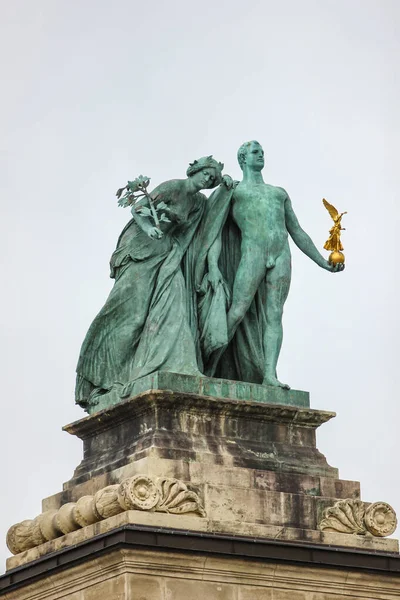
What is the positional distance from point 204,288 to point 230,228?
1291 mm

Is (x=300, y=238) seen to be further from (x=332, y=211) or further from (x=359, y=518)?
(x=359, y=518)

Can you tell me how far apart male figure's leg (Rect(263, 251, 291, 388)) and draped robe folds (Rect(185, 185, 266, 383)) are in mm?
129

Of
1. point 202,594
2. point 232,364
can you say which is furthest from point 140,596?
point 232,364

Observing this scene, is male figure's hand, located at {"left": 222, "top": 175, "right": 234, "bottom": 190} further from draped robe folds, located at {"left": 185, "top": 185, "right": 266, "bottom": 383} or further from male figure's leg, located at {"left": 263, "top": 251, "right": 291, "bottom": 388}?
male figure's leg, located at {"left": 263, "top": 251, "right": 291, "bottom": 388}

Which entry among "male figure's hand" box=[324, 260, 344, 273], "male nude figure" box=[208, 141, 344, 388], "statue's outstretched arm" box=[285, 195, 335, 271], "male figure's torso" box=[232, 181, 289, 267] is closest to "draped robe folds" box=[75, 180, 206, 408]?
"male nude figure" box=[208, 141, 344, 388]

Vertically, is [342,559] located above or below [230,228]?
below

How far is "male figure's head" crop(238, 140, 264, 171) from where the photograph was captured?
32.3 m

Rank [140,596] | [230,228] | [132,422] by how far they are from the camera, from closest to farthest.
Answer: [140,596], [132,422], [230,228]

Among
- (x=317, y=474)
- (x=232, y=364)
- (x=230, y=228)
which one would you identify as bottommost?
(x=317, y=474)

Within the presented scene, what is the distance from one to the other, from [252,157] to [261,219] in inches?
44.8

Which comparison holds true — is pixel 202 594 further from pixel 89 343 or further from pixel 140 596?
pixel 89 343

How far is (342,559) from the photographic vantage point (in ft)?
96.7

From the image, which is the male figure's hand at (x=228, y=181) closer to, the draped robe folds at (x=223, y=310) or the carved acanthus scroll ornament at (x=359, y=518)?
the draped robe folds at (x=223, y=310)

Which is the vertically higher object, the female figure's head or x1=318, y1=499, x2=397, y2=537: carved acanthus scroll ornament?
the female figure's head
